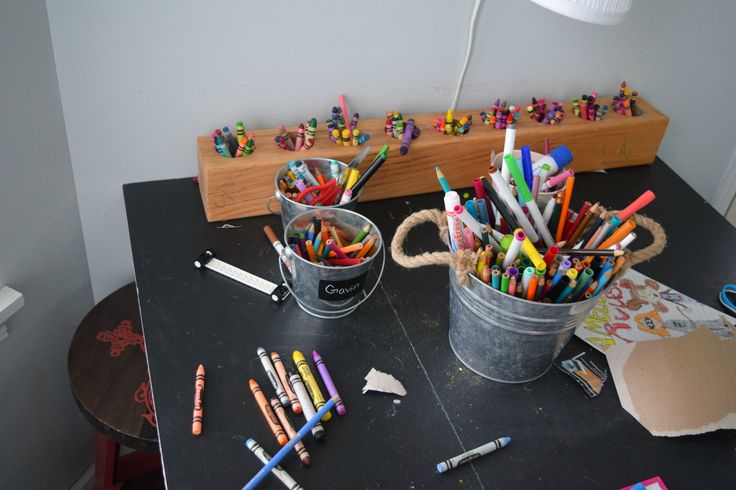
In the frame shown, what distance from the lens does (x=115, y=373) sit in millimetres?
1020

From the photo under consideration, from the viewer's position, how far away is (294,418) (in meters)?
0.74

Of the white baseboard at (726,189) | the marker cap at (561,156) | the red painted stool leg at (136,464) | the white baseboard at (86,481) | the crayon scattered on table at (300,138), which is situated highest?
the marker cap at (561,156)

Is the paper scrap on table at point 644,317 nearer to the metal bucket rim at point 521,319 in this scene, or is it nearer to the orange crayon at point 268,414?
the metal bucket rim at point 521,319

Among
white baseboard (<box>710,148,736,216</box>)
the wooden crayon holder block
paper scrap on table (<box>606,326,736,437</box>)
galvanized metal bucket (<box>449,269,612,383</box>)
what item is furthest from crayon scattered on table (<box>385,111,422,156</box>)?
white baseboard (<box>710,148,736,216</box>)

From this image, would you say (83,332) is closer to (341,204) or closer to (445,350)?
(341,204)

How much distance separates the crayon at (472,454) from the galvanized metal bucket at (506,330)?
10cm

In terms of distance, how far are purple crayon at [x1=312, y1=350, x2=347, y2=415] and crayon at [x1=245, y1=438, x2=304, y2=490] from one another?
0.10 metres

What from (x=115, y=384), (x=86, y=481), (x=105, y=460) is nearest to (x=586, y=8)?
(x=115, y=384)

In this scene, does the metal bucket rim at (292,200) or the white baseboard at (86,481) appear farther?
the white baseboard at (86,481)

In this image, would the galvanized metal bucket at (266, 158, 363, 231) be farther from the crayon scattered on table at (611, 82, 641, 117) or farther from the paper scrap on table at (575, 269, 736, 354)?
the crayon scattered on table at (611, 82, 641, 117)

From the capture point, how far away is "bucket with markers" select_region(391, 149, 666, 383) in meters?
0.70

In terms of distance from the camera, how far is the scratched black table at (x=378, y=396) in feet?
2.30

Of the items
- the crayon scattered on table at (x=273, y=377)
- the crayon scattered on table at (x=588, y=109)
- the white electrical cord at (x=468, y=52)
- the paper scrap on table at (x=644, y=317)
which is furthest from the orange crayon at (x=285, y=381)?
the crayon scattered on table at (x=588, y=109)

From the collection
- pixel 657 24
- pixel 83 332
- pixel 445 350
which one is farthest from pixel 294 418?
pixel 657 24
